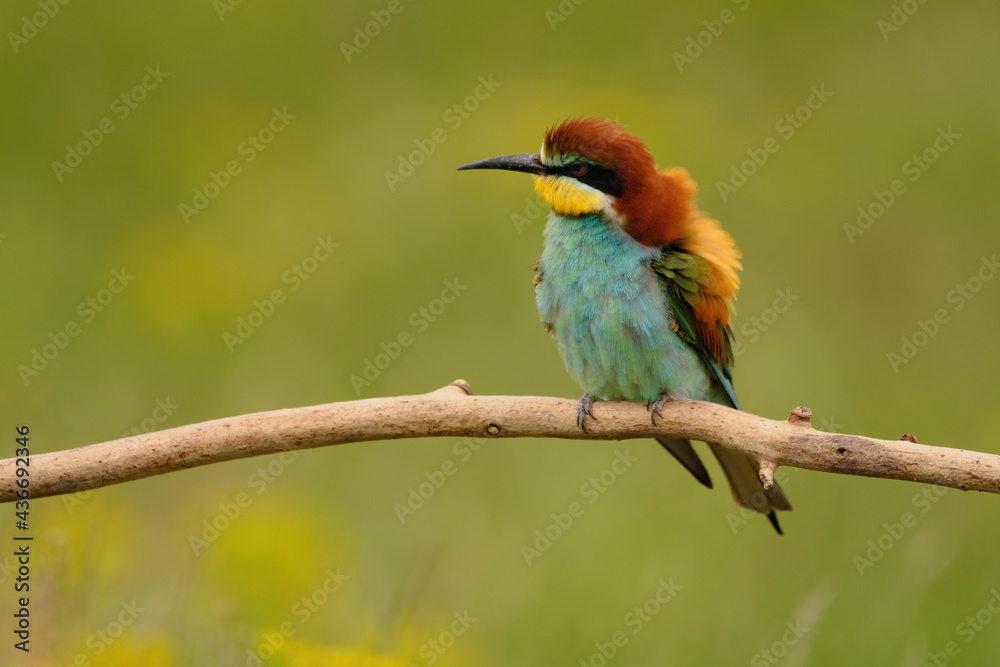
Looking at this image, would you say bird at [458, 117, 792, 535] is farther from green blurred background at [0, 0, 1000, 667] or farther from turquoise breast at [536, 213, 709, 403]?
green blurred background at [0, 0, 1000, 667]

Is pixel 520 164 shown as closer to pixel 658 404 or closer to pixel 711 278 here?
pixel 711 278

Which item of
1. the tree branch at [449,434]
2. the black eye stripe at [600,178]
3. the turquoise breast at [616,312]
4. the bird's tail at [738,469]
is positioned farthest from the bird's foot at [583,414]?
the black eye stripe at [600,178]

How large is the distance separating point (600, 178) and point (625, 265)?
0.23m

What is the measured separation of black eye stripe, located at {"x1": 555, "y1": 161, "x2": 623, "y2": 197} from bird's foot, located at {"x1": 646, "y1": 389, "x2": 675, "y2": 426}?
0.51 metres

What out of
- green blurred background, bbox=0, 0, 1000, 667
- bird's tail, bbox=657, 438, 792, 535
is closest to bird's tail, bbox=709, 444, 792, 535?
bird's tail, bbox=657, 438, 792, 535

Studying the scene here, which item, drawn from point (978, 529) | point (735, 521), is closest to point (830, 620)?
point (735, 521)

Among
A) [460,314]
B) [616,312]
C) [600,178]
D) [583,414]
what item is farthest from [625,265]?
[460,314]

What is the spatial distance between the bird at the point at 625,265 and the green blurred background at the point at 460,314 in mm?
645

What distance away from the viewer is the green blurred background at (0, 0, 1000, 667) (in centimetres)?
309

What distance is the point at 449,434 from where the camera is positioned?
219 cm

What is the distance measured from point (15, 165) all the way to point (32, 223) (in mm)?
428

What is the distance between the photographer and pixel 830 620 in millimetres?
3148

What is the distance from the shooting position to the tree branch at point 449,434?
1.93 metres

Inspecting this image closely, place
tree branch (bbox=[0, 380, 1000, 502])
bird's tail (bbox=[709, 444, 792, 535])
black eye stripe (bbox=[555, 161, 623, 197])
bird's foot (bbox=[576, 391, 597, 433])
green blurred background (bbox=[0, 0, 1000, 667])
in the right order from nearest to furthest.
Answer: tree branch (bbox=[0, 380, 1000, 502]) < bird's foot (bbox=[576, 391, 597, 433]) < black eye stripe (bbox=[555, 161, 623, 197]) < bird's tail (bbox=[709, 444, 792, 535]) < green blurred background (bbox=[0, 0, 1000, 667])
